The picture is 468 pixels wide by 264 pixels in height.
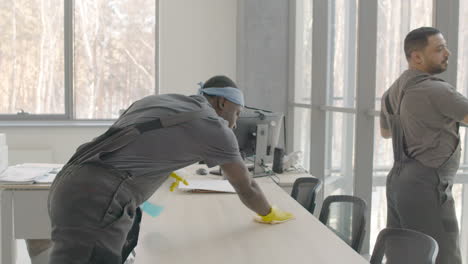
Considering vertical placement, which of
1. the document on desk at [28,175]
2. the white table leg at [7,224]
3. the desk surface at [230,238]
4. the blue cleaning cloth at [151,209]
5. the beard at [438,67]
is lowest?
the white table leg at [7,224]

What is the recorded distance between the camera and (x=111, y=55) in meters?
6.75

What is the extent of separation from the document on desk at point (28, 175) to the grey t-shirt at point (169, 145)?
180 cm

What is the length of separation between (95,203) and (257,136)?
196cm

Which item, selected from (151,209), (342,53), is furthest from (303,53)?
(151,209)

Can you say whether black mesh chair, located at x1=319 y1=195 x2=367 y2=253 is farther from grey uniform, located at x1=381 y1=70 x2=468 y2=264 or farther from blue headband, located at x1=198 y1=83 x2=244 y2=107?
blue headband, located at x1=198 y1=83 x2=244 y2=107

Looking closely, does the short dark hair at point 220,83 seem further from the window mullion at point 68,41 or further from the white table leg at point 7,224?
the window mullion at point 68,41

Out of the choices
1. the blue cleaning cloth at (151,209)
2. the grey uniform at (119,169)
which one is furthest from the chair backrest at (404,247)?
the blue cleaning cloth at (151,209)

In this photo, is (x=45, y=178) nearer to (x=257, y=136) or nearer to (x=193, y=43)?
(x=257, y=136)

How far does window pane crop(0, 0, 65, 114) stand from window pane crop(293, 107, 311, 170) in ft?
9.01

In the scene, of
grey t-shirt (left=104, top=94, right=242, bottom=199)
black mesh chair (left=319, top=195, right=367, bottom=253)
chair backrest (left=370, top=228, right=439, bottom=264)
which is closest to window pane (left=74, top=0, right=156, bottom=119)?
black mesh chair (left=319, top=195, right=367, bottom=253)

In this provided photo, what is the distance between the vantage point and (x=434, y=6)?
3.02 m

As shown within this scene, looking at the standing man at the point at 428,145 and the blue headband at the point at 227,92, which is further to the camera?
the standing man at the point at 428,145

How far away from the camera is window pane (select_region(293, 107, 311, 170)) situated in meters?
5.68

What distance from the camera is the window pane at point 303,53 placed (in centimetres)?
554
